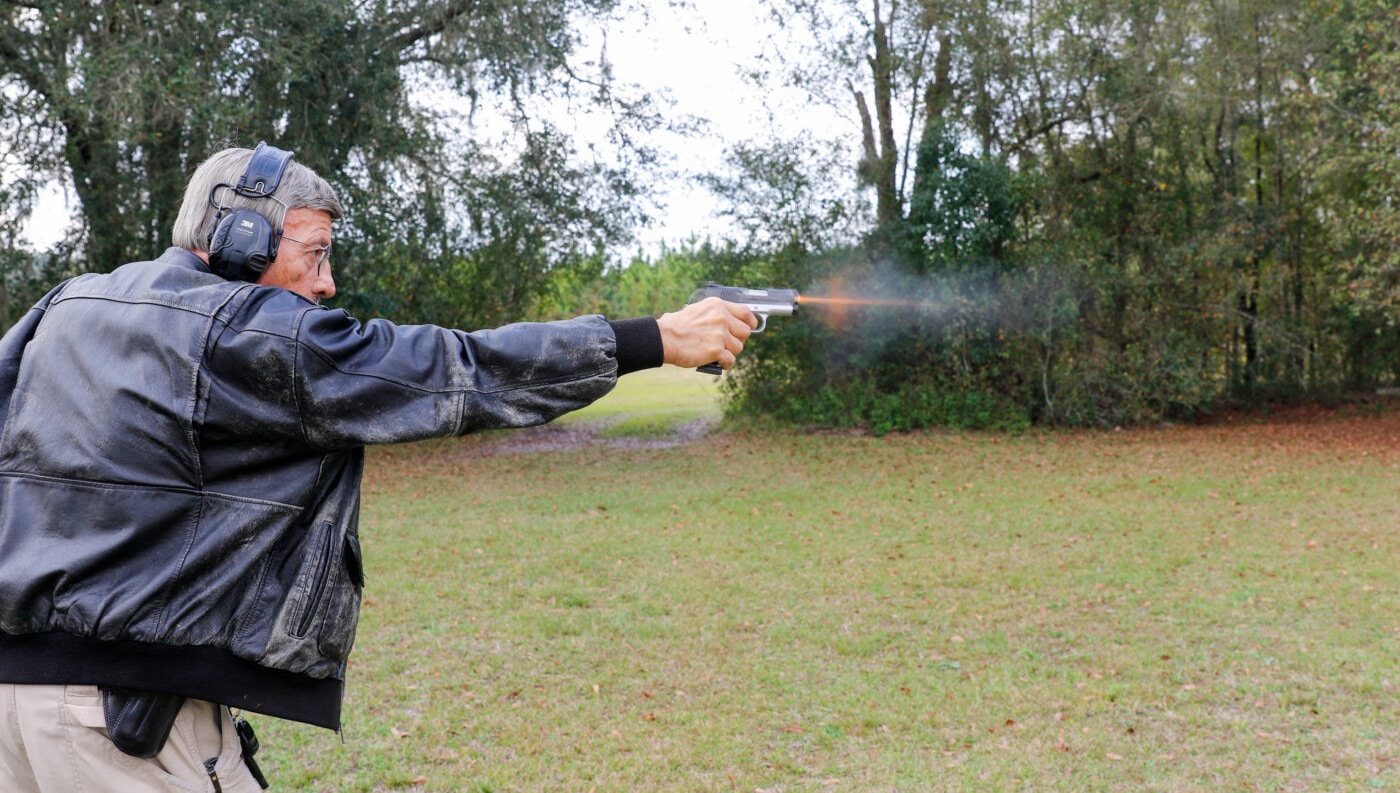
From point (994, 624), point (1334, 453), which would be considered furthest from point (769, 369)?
point (994, 624)

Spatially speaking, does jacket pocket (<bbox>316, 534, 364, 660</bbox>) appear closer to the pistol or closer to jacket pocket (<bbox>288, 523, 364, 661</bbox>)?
jacket pocket (<bbox>288, 523, 364, 661</bbox>)

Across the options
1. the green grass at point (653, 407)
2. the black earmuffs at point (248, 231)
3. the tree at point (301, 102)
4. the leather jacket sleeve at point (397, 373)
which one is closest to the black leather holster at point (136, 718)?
the leather jacket sleeve at point (397, 373)

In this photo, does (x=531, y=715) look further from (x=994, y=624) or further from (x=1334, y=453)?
(x=1334, y=453)

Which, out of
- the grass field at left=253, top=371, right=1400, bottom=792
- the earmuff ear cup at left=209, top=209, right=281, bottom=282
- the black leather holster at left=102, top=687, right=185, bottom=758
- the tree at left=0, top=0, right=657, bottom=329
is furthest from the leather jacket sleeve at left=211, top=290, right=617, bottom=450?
the tree at left=0, top=0, right=657, bottom=329

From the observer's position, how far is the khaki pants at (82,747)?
1807mm

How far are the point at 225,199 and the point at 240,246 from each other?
120 millimetres

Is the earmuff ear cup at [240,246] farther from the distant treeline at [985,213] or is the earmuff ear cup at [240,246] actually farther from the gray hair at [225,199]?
the distant treeline at [985,213]

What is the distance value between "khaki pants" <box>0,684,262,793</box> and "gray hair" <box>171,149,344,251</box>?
33.5 inches

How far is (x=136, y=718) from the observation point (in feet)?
5.88

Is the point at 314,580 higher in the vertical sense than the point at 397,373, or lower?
lower

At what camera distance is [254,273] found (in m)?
1.94

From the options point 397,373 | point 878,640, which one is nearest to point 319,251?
point 397,373

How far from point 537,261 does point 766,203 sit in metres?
4.47

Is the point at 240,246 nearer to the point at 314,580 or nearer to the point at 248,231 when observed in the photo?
the point at 248,231
